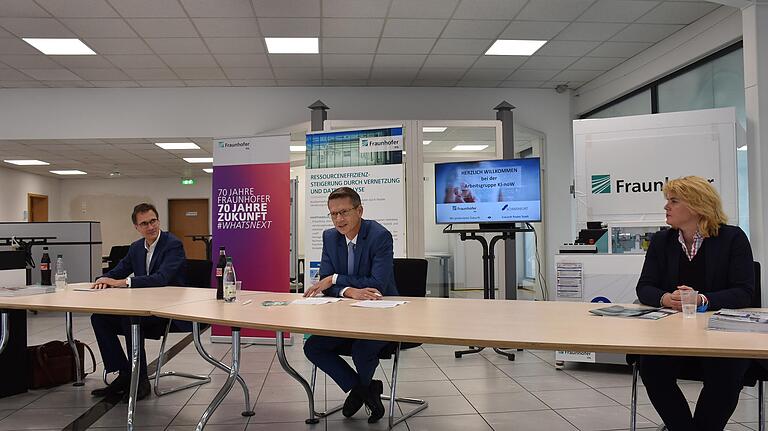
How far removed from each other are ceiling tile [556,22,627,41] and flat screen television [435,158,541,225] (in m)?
1.84

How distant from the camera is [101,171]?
1413 centimetres

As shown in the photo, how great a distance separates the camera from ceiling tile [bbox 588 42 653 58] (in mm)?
6676

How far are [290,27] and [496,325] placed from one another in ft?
14.9

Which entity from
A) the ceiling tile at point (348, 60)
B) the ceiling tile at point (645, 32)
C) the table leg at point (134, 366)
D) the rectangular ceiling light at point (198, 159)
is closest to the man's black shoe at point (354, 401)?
the table leg at point (134, 366)

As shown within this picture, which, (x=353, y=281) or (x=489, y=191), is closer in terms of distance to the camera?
(x=353, y=281)

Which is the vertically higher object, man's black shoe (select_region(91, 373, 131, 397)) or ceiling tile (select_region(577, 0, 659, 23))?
ceiling tile (select_region(577, 0, 659, 23))

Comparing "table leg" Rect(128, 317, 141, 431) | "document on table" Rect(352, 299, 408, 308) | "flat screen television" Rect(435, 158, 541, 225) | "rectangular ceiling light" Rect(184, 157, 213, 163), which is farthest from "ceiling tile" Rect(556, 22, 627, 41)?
"rectangular ceiling light" Rect(184, 157, 213, 163)

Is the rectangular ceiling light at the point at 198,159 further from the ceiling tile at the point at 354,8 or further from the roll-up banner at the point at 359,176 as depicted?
the ceiling tile at the point at 354,8

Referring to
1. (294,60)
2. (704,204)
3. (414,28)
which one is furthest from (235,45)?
(704,204)

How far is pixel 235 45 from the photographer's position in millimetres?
6465

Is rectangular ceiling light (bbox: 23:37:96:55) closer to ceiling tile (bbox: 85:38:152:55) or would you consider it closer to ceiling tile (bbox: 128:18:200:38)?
ceiling tile (bbox: 85:38:152:55)

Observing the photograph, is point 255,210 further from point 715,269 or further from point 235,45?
point 715,269

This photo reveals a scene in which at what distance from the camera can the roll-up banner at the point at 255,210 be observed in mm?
5949

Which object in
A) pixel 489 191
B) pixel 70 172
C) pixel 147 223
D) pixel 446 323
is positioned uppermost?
pixel 70 172
